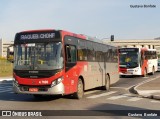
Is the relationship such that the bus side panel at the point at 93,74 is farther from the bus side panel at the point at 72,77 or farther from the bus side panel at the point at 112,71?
the bus side panel at the point at 112,71

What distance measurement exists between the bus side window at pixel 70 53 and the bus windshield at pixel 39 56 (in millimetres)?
434

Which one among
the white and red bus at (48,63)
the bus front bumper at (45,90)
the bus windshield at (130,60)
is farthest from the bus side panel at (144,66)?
the bus front bumper at (45,90)

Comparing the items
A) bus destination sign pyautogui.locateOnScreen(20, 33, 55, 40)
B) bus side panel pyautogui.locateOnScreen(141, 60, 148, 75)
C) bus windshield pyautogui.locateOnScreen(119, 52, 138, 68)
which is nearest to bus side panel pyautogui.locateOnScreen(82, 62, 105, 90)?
bus destination sign pyautogui.locateOnScreen(20, 33, 55, 40)

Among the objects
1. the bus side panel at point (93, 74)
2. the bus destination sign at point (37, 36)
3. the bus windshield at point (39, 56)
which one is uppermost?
the bus destination sign at point (37, 36)

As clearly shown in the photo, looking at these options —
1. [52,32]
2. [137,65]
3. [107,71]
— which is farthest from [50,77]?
[137,65]

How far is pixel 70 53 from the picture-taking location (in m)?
15.9

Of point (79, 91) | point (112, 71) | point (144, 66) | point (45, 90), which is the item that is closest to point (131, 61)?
point (144, 66)

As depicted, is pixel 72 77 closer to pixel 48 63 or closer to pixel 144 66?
pixel 48 63

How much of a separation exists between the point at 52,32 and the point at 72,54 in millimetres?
1311

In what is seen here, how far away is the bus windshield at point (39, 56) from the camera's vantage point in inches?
595

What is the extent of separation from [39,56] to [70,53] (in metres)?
1.36

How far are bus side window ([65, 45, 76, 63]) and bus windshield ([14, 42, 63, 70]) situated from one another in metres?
0.43

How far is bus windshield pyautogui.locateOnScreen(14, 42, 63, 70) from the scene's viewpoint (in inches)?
595

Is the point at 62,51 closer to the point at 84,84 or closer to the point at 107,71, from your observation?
the point at 84,84
